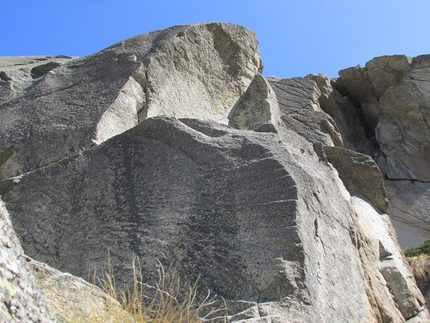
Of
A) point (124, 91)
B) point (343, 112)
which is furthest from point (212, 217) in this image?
point (343, 112)

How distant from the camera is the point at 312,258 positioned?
419 centimetres

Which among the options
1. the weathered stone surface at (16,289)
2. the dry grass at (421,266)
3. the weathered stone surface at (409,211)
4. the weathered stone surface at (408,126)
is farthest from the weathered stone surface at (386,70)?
the weathered stone surface at (16,289)

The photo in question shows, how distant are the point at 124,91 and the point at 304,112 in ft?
18.0

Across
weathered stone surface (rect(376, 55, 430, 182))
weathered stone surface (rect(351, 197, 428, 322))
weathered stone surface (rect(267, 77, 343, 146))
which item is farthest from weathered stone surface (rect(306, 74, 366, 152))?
weathered stone surface (rect(351, 197, 428, 322))

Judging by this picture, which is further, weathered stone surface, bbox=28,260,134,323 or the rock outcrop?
the rock outcrop

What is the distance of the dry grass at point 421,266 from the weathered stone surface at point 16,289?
9.37 meters

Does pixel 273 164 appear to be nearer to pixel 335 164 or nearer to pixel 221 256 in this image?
pixel 221 256

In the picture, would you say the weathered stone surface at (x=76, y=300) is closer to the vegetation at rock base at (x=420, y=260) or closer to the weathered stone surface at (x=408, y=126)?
the vegetation at rock base at (x=420, y=260)

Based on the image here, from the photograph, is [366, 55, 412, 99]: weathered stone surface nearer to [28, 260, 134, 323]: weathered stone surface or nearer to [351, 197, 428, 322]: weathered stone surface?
[351, 197, 428, 322]: weathered stone surface

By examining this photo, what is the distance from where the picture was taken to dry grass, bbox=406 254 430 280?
10.0 meters

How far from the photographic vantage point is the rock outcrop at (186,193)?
409 cm

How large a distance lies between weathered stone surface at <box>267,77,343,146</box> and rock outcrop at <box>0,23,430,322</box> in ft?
6.63

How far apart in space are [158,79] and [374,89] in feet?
38.1

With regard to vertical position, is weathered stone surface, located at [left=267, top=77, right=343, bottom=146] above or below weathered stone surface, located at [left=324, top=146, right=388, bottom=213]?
above
